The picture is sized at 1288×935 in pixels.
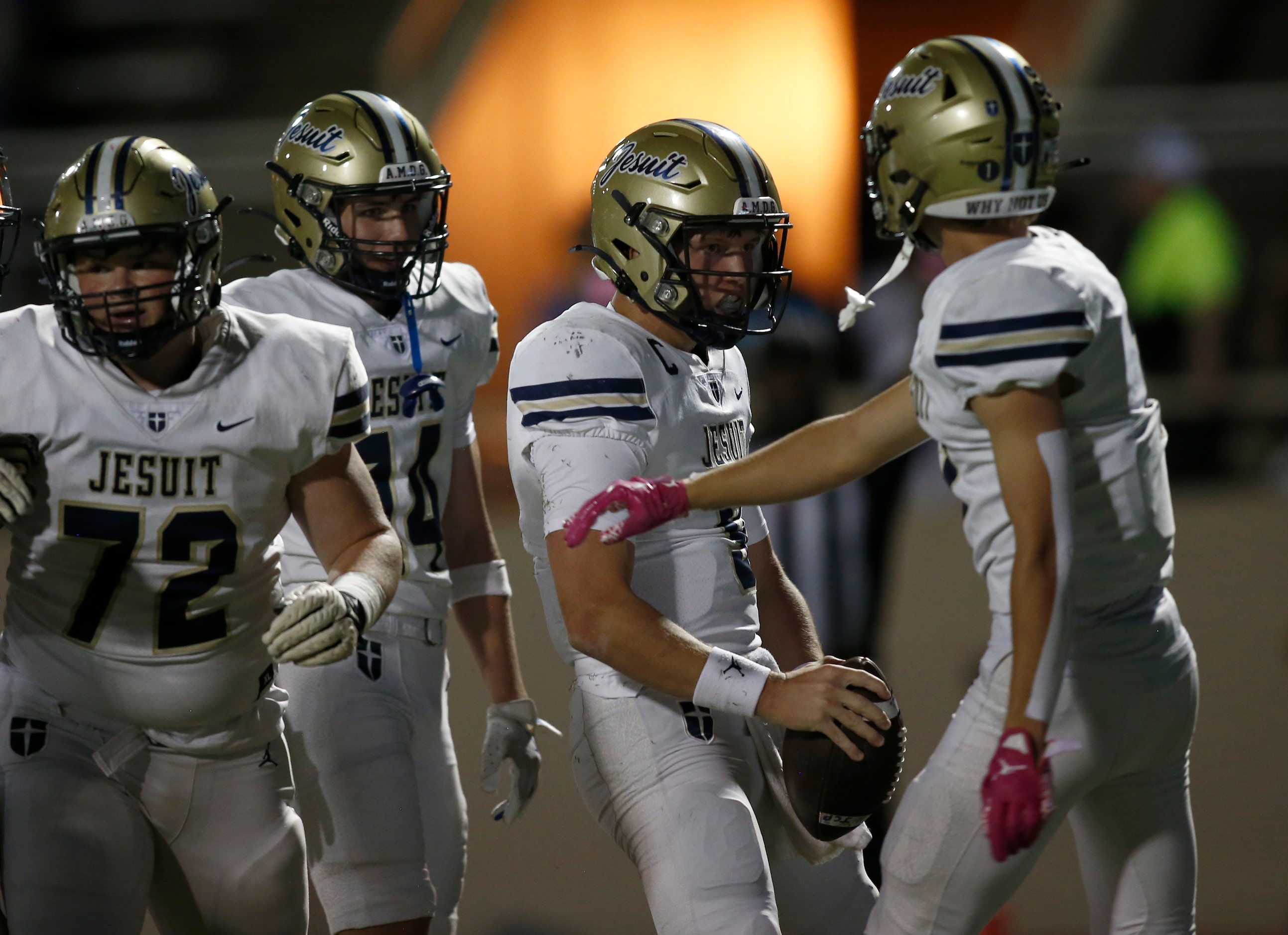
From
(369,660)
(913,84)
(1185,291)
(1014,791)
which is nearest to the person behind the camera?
(1014,791)

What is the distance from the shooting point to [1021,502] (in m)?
2.01

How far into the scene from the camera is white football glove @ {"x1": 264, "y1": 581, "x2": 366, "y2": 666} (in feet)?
7.63

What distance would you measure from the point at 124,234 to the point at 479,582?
1.24 m

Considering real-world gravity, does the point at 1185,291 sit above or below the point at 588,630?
below

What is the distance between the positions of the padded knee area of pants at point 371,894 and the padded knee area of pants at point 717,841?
75cm

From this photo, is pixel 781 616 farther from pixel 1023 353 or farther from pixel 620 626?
pixel 1023 353

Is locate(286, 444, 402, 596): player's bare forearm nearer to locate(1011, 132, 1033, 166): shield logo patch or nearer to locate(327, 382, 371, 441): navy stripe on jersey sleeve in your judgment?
locate(327, 382, 371, 441): navy stripe on jersey sleeve

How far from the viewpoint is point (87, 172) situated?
8.21ft

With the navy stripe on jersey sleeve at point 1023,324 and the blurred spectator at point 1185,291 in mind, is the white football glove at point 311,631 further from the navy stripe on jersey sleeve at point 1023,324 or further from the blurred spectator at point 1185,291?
the blurred spectator at point 1185,291

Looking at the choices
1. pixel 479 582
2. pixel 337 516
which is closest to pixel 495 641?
pixel 479 582

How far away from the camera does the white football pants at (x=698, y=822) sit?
7.80 ft

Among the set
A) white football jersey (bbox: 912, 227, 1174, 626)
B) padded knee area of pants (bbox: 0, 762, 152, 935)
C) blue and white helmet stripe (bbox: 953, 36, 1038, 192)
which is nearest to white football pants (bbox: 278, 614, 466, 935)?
padded knee area of pants (bbox: 0, 762, 152, 935)

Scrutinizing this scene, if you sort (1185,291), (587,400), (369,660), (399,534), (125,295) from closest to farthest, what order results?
(125,295) → (587,400) → (369,660) → (399,534) → (1185,291)

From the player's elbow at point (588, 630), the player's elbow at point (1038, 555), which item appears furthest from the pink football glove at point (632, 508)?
the player's elbow at point (1038, 555)
